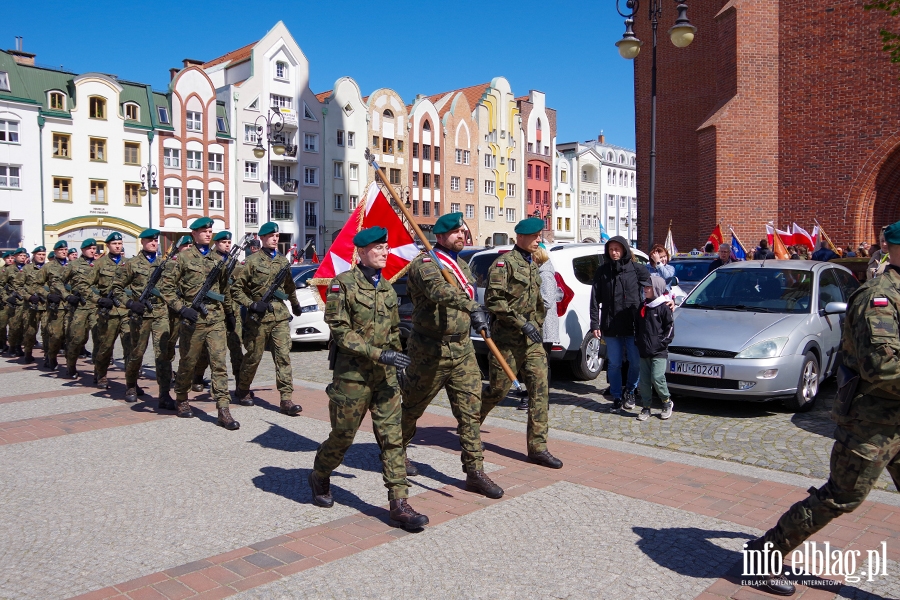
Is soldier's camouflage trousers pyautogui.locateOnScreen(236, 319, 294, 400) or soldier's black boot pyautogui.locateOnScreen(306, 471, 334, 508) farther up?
soldier's camouflage trousers pyautogui.locateOnScreen(236, 319, 294, 400)

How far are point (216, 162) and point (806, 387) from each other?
48249mm

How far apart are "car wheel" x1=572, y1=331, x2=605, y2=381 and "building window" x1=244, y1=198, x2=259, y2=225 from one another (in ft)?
148

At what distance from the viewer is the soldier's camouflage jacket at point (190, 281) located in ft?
28.1

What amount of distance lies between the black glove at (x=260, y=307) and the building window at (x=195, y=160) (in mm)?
44797

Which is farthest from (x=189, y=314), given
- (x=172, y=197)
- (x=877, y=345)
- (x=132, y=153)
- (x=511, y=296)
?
(x=172, y=197)

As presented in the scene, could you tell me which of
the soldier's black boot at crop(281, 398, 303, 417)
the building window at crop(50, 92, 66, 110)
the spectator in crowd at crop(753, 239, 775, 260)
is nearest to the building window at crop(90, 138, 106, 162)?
the building window at crop(50, 92, 66, 110)

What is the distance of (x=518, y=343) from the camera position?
643 centimetres

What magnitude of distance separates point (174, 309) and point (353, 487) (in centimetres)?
381

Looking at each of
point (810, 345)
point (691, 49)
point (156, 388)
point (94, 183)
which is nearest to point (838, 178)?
point (691, 49)

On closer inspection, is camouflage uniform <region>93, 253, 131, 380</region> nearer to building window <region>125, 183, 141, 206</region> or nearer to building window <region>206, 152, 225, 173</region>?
building window <region>125, 183, 141, 206</region>

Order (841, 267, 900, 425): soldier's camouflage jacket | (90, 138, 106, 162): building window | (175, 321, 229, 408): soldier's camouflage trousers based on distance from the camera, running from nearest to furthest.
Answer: (841, 267, 900, 425): soldier's camouflage jacket → (175, 321, 229, 408): soldier's camouflage trousers → (90, 138, 106, 162): building window

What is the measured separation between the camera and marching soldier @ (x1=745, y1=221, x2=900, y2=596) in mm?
3486

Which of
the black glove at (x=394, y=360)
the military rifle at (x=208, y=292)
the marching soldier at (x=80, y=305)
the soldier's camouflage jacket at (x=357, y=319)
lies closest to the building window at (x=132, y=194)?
the marching soldier at (x=80, y=305)

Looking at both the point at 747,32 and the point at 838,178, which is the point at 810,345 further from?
the point at 747,32
